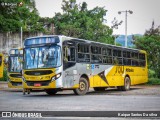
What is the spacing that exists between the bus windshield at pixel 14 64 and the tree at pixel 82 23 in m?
29.3

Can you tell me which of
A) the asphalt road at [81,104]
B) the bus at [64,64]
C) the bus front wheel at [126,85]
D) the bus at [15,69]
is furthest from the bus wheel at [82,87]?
the bus front wheel at [126,85]

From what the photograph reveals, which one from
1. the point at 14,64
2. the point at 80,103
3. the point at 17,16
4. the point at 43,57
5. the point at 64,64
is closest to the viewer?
the point at 80,103

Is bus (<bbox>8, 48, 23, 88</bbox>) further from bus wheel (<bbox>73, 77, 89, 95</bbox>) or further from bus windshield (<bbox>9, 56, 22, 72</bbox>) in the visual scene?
bus wheel (<bbox>73, 77, 89, 95</bbox>)

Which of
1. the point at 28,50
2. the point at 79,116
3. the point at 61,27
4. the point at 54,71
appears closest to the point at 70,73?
the point at 54,71

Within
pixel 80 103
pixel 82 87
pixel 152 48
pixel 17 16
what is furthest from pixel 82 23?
pixel 80 103

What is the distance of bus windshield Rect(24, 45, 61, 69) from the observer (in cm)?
2147

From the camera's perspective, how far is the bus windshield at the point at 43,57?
70.4ft

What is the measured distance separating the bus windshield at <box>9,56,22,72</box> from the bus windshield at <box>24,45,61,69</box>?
545 centimetres

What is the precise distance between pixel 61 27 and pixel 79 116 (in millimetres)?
48355

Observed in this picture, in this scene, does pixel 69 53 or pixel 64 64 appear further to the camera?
pixel 69 53

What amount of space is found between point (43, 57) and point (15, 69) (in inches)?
253

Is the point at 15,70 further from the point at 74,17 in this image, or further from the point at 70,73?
the point at 74,17

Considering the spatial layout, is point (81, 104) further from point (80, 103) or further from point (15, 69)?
point (15, 69)

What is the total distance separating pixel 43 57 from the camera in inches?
855
